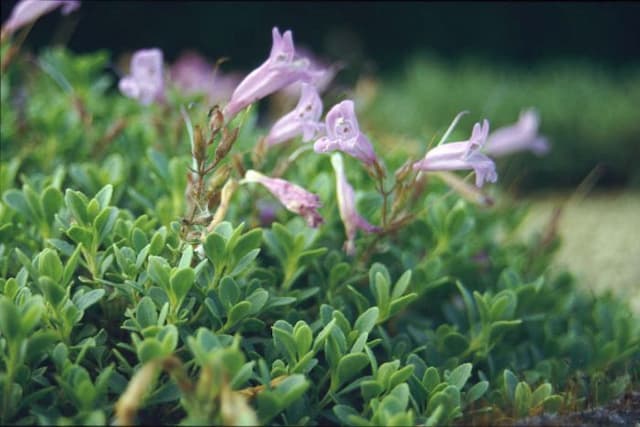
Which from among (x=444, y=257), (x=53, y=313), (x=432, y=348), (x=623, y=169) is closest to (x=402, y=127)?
(x=623, y=169)

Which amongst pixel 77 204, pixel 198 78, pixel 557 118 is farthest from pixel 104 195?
pixel 557 118

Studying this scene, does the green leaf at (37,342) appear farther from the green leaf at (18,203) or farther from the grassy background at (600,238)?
the grassy background at (600,238)

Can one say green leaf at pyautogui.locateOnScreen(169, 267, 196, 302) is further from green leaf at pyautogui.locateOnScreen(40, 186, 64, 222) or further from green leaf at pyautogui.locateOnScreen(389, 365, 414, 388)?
green leaf at pyautogui.locateOnScreen(40, 186, 64, 222)

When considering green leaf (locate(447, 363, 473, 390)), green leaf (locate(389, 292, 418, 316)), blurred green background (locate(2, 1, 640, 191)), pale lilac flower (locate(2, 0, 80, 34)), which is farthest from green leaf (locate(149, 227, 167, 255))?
blurred green background (locate(2, 1, 640, 191))

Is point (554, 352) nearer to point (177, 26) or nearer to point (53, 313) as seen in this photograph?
point (53, 313)

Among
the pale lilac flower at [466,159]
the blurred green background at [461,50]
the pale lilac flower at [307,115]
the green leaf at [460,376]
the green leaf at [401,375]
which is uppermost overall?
the pale lilac flower at [307,115]

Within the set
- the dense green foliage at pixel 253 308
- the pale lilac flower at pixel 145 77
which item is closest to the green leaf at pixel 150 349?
the dense green foliage at pixel 253 308
